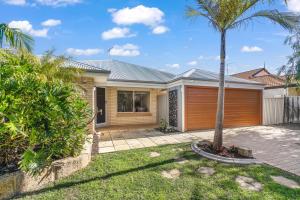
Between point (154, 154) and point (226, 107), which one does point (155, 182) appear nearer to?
point (154, 154)

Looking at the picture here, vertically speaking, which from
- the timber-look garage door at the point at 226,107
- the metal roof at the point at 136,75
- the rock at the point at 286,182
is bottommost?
the rock at the point at 286,182

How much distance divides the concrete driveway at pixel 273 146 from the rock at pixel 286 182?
2.10 feet

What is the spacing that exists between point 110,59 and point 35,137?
559 inches

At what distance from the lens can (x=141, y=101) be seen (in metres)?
14.6

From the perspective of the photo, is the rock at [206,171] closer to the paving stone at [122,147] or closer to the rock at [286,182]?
the rock at [286,182]

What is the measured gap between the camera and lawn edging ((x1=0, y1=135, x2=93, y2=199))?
3.98 m

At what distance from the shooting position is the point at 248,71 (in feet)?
110

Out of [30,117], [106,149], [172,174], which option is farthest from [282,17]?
[30,117]

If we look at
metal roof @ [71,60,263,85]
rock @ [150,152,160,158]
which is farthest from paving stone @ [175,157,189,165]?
metal roof @ [71,60,263,85]

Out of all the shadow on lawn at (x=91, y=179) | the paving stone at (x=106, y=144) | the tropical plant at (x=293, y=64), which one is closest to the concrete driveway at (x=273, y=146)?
the shadow on lawn at (x=91, y=179)

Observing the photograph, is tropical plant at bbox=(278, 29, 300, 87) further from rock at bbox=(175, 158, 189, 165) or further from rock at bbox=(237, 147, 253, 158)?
rock at bbox=(175, 158, 189, 165)

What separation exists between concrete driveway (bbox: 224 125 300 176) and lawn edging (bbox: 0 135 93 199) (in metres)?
5.62

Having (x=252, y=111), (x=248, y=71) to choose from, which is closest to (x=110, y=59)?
(x=252, y=111)

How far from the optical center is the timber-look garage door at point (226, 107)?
11.2 meters
